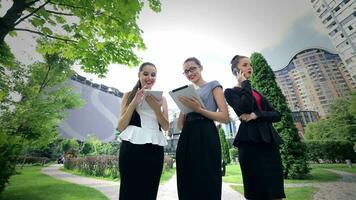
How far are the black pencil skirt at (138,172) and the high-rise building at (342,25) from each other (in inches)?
2468

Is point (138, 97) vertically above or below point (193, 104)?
above

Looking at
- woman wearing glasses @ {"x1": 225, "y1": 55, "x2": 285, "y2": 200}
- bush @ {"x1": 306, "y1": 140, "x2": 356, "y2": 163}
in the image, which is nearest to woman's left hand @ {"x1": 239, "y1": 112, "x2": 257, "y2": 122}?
woman wearing glasses @ {"x1": 225, "y1": 55, "x2": 285, "y2": 200}

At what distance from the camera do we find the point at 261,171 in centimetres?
Answer: 229

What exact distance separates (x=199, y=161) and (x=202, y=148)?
0.14 metres

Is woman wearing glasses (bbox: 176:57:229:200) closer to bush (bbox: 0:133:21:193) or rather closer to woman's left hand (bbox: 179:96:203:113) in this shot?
woman's left hand (bbox: 179:96:203:113)

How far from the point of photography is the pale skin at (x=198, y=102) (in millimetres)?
2207

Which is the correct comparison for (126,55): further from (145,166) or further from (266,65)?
(266,65)

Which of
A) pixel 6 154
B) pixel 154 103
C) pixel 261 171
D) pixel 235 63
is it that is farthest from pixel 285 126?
pixel 6 154

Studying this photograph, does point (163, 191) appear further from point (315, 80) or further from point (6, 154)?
point (315, 80)

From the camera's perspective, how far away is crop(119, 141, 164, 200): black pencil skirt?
7.07 feet

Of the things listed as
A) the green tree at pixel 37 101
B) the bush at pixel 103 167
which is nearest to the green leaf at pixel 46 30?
the green tree at pixel 37 101

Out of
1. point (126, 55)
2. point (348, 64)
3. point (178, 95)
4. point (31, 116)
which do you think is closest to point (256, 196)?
point (178, 95)

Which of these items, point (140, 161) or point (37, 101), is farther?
point (37, 101)

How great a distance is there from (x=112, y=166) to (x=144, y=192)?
43.4 feet
